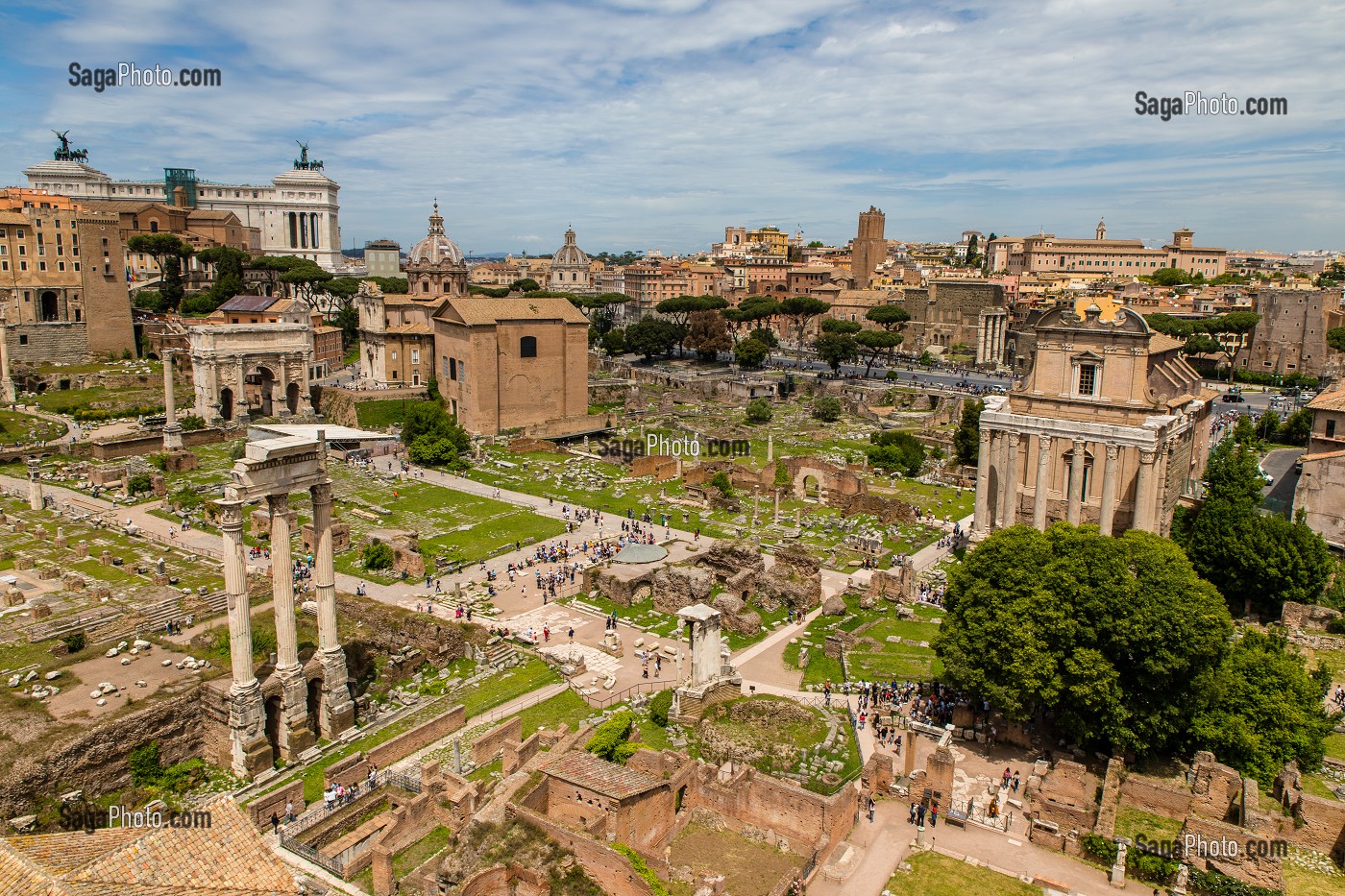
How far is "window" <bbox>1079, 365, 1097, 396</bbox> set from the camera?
36125 mm

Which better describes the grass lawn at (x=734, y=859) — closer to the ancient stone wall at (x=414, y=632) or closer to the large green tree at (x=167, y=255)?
the ancient stone wall at (x=414, y=632)

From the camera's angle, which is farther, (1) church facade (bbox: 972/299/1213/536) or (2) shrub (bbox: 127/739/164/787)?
(1) church facade (bbox: 972/299/1213/536)

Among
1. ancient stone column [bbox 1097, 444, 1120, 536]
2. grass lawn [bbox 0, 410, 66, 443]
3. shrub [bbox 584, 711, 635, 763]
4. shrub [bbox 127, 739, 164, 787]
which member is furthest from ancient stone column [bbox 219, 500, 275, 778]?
grass lawn [bbox 0, 410, 66, 443]

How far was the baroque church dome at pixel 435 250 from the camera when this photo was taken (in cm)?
7856

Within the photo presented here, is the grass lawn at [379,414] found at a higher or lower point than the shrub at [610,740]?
higher

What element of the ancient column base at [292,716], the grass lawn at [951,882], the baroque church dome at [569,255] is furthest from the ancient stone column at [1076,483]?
the baroque church dome at [569,255]

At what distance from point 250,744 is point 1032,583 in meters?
19.4

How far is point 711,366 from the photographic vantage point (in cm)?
9331

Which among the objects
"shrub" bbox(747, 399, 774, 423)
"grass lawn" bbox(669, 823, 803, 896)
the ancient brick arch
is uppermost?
"shrub" bbox(747, 399, 774, 423)

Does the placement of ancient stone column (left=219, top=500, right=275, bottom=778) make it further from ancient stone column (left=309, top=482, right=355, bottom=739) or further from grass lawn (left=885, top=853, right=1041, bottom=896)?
grass lawn (left=885, top=853, right=1041, bottom=896)

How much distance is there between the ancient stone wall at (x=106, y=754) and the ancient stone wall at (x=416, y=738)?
4527 millimetres

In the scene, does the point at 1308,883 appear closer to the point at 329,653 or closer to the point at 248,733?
the point at 329,653

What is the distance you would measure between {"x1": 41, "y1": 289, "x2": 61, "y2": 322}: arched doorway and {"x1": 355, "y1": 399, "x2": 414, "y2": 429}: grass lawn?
91.0ft

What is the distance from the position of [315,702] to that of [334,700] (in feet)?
1.91
